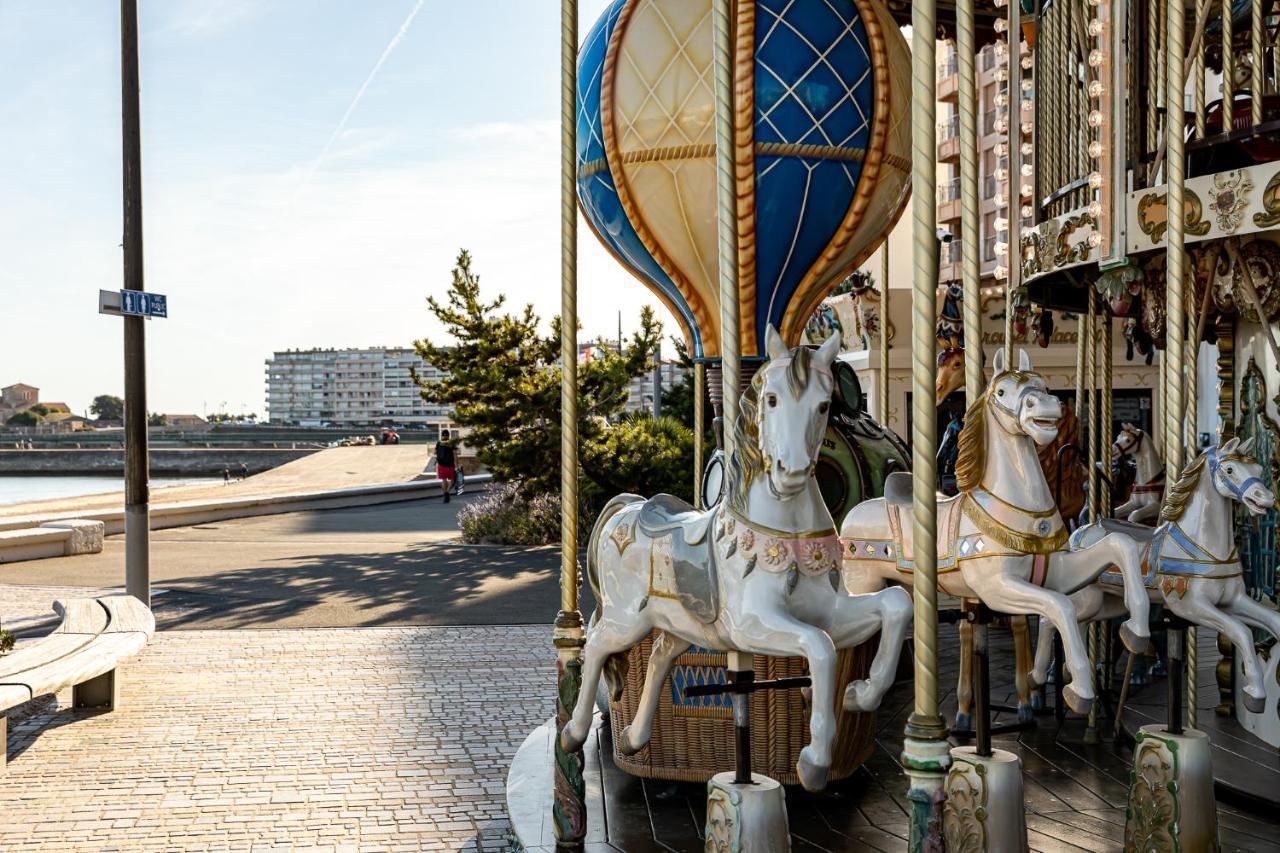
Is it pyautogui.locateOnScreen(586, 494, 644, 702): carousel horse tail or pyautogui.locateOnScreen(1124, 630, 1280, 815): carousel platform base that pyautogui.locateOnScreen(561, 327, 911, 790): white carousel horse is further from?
pyautogui.locateOnScreen(1124, 630, 1280, 815): carousel platform base

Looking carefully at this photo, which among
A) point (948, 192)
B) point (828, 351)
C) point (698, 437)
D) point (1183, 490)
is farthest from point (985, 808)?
point (948, 192)

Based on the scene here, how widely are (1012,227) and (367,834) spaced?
20.6 ft

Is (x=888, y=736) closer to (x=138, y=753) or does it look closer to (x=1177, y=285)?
(x=1177, y=285)

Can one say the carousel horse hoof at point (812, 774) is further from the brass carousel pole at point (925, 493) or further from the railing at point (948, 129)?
the railing at point (948, 129)

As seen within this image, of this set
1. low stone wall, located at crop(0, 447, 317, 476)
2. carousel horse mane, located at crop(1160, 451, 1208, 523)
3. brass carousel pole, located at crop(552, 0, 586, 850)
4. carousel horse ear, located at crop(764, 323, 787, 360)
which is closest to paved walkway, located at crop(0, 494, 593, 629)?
brass carousel pole, located at crop(552, 0, 586, 850)

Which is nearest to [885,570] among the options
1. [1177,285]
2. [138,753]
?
[1177,285]

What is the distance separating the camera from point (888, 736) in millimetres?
8594

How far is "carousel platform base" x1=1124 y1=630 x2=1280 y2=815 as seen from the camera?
23.2ft

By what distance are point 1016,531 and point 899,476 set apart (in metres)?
1.43

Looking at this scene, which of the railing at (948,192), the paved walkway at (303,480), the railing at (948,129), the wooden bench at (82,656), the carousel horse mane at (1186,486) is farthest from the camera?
the railing at (948,192)

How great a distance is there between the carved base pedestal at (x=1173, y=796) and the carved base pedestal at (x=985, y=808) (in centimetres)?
71

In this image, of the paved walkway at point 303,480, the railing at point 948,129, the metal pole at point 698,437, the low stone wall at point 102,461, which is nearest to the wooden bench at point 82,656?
the metal pole at point 698,437

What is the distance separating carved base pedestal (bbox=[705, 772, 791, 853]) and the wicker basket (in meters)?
2.48

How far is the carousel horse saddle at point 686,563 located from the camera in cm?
525
